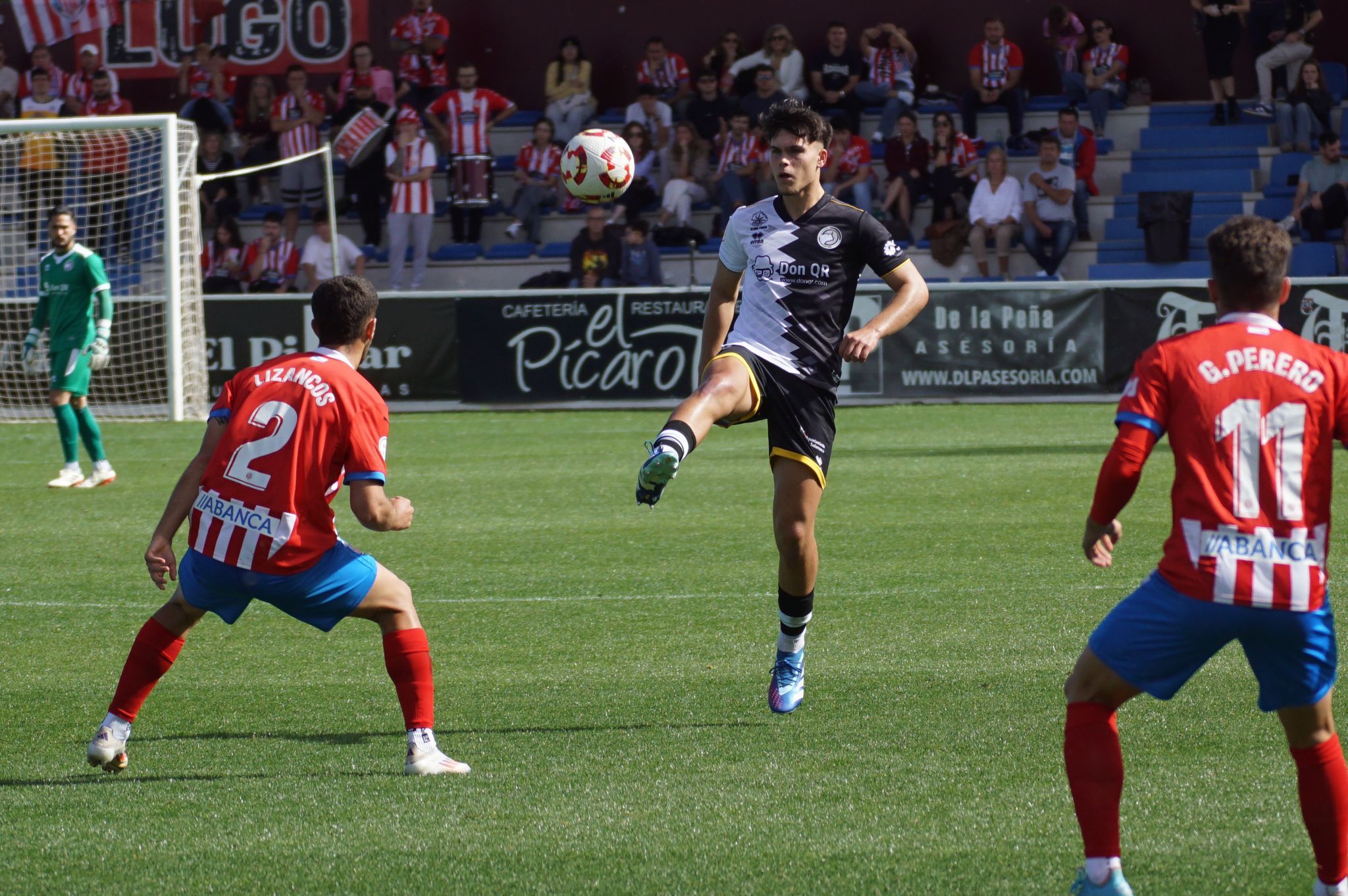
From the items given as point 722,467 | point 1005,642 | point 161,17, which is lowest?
point 722,467

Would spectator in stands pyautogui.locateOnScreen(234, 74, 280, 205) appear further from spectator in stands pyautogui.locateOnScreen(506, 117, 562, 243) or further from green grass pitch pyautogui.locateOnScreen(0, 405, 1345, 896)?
green grass pitch pyautogui.locateOnScreen(0, 405, 1345, 896)

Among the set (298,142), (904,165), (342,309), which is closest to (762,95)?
(904,165)

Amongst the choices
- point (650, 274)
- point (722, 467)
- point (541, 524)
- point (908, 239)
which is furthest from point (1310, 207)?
point (541, 524)

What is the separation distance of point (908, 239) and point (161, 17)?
14079mm

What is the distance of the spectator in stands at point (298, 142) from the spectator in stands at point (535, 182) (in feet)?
9.66

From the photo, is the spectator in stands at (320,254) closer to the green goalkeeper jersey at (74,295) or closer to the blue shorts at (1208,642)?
the green goalkeeper jersey at (74,295)

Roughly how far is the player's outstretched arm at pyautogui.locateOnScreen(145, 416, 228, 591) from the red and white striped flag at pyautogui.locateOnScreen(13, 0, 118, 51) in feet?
81.1

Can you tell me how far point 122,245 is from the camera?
2020 centimetres

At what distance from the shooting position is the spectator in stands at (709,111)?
74.9 ft

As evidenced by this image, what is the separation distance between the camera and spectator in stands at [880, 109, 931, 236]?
21578 millimetres

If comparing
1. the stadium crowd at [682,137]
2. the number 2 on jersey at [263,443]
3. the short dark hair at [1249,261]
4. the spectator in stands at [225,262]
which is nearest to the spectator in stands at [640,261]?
the stadium crowd at [682,137]

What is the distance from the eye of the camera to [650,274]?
20.5 metres

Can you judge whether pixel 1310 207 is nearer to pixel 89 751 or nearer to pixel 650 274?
pixel 650 274

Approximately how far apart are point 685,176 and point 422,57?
5054mm
